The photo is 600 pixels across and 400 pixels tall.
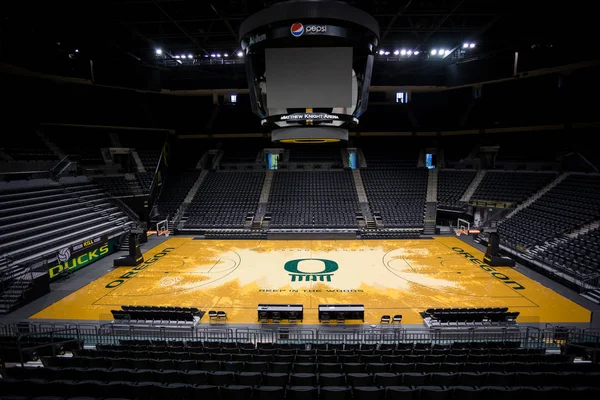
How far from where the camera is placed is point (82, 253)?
690 inches

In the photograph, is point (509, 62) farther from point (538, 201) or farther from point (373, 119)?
point (373, 119)

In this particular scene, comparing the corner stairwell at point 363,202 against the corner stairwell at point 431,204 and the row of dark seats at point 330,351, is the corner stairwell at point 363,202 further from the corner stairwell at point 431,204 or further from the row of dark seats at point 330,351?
the row of dark seats at point 330,351

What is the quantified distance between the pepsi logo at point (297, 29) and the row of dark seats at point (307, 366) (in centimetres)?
845

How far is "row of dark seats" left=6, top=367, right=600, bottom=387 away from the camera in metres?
6.00

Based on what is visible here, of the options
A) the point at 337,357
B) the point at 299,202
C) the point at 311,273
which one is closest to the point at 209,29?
the point at 311,273

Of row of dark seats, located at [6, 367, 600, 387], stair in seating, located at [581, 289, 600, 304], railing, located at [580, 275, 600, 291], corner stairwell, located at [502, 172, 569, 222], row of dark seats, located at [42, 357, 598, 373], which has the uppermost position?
corner stairwell, located at [502, 172, 569, 222]

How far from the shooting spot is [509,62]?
23.1m

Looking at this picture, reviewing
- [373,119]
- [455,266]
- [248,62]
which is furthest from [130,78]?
[455,266]

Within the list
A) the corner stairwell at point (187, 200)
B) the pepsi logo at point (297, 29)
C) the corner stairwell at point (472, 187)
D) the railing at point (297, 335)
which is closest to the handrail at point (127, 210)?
A: the corner stairwell at point (187, 200)

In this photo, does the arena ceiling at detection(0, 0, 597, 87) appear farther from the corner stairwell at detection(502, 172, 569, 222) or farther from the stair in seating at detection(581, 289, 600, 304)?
the stair in seating at detection(581, 289, 600, 304)

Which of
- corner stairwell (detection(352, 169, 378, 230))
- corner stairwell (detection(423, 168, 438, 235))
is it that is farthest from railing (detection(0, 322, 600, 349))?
corner stairwell (detection(352, 169, 378, 230))

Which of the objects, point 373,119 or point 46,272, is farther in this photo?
point 373,119

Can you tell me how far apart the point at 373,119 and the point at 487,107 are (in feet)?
35.3

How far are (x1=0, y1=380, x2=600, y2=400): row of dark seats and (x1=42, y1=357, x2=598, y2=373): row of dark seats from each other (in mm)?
1194
